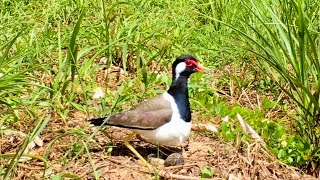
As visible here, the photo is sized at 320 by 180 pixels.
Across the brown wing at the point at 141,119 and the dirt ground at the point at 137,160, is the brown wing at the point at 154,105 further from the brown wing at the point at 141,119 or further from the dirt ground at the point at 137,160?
the dirt ground at the point at 137,160

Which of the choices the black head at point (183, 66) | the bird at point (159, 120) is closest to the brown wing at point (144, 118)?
the bird at point (159, 120)

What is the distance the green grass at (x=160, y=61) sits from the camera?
375cm

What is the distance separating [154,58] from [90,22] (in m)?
0.76

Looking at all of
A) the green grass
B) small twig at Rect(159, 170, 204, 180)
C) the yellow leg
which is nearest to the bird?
the yellow leg

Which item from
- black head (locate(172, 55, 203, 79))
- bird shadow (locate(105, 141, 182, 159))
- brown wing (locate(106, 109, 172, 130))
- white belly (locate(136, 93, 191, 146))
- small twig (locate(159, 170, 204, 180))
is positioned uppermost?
black head (locate(172, 55, 203, 79))

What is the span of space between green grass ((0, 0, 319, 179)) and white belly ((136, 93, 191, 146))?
0.37m

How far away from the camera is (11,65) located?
4449mm

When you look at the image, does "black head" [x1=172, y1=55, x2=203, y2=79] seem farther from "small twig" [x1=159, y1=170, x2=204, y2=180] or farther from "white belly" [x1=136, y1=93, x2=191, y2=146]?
"small twig" [x1=159, y1=170, x2=204, y2=180]

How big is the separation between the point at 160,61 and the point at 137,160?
4.70 ft

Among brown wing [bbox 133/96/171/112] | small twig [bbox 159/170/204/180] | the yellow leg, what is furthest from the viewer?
brown wing [bbox 133/96/171/112]

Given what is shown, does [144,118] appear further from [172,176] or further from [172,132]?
[172,176]

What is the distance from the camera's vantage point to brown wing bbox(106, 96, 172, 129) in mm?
3756

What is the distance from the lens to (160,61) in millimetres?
5141

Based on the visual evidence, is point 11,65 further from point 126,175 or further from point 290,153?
point 290,153
